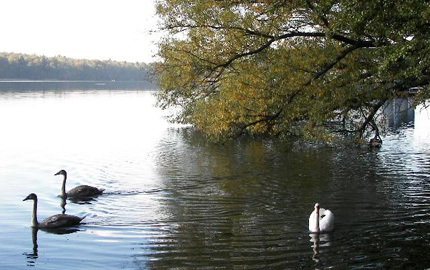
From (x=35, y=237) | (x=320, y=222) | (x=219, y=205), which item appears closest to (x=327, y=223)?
(x=320, y=222)

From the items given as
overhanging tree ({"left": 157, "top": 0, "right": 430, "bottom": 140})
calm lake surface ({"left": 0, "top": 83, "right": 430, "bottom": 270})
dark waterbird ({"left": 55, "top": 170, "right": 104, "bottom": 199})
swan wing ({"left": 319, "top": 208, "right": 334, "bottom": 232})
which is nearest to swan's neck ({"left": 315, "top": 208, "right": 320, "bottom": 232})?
swan wing ({"left": 319, "top": 208, "right": 334, "bottom": 232})

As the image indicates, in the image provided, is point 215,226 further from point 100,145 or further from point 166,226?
point 100,145

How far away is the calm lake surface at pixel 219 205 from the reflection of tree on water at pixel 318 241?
0.17 feet

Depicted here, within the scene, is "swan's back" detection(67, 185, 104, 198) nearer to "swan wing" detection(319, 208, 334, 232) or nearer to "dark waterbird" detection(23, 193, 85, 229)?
"dark waterbird" detection(23, 193, 85, 229)

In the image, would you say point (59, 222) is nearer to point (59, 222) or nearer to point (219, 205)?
point (59, 222)

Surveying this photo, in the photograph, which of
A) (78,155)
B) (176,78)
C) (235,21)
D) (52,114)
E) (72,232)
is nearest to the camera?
(72,232)

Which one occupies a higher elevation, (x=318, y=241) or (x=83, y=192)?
(x=83, y=192)

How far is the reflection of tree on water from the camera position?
47.9 feet

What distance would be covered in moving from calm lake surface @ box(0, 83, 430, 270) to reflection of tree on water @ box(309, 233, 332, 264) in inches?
2.0

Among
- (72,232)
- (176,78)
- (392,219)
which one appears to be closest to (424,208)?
(392,219)

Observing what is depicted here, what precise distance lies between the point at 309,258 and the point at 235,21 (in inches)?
444

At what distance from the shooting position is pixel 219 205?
20.0 m

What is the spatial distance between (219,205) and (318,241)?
17.3ft

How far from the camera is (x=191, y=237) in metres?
16.0
